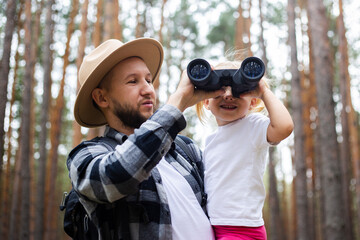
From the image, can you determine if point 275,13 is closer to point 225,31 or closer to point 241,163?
point 225,31

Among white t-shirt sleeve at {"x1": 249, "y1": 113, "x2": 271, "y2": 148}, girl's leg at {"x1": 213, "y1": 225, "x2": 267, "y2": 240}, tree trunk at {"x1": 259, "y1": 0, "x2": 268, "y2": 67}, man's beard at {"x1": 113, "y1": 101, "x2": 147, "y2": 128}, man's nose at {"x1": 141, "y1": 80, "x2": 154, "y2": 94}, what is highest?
tree trunk at {"x1": 259, "y1": 0, "x2": 268, "y2": 67}

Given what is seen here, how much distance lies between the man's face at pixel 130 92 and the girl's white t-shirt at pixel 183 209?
29 cm

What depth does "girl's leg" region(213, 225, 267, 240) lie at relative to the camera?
A: 1785mm

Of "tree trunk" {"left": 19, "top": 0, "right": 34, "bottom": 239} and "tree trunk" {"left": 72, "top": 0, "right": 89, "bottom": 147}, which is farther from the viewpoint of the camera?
"tree trunk" {"left": 19, "top": 0, "right": 34, "bottom": 239}

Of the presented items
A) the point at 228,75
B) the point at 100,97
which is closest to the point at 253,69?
the point at 228,75

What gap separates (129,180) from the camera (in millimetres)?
1373

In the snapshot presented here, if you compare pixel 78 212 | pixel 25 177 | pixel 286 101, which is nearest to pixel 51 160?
pixel 25 177

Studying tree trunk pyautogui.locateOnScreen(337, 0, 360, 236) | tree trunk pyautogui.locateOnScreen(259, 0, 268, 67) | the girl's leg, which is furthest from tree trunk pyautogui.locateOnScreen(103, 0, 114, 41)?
tree trunk pyautogui.locateOnScreen(337, 0, 360, 236)

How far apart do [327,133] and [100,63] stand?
5.05m

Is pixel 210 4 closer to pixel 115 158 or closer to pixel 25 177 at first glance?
pixel 25 177

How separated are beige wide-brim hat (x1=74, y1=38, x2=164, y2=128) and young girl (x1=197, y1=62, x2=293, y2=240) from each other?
19.6 inches

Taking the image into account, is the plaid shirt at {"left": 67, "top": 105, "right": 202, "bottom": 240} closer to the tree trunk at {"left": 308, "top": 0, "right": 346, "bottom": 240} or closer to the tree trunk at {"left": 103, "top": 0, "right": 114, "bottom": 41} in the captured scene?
the tree trunk at {"left": 103, "top": 0, "right": 114, "bottom": 41}

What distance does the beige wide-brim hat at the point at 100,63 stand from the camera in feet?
6.19

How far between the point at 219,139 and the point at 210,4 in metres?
13.1
